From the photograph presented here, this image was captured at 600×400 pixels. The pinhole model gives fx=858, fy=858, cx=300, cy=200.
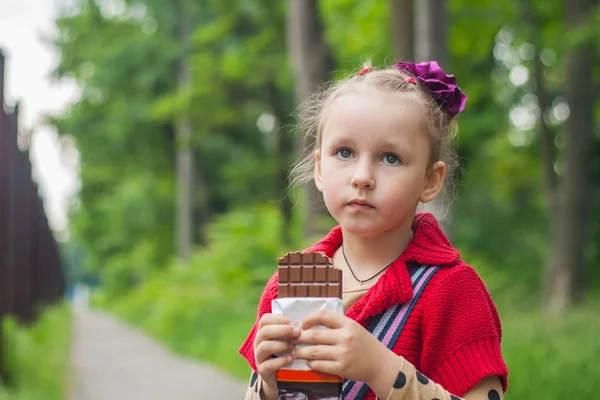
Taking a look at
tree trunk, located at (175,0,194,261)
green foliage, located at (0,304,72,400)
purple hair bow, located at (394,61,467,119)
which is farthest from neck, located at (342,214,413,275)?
tree trunk, located at (175,0,194,261)

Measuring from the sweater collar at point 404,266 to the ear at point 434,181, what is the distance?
0.26 ft

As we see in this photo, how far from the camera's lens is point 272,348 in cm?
171

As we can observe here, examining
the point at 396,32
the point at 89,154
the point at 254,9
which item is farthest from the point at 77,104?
the point at 396,32

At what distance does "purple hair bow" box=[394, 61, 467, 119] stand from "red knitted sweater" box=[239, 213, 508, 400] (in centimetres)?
40

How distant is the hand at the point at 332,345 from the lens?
1681mm

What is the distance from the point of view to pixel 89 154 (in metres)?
26.7

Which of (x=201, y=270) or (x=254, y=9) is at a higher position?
(x=254, y=9)

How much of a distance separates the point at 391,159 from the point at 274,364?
0.54 meters

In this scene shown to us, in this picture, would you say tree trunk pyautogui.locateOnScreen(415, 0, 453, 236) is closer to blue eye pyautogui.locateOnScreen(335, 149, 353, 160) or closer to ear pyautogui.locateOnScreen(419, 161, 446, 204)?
ear pyautogui.locateOnScreen(419, 161, 446, 204)

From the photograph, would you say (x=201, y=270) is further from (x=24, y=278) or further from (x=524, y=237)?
(x=524, y=237)

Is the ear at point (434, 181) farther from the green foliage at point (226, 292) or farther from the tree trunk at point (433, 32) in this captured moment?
the green foliage at point (226, 292)

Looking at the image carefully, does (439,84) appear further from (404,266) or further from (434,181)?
(404,266)

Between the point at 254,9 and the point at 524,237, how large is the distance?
306 inches

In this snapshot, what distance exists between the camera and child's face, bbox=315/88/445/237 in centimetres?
191
